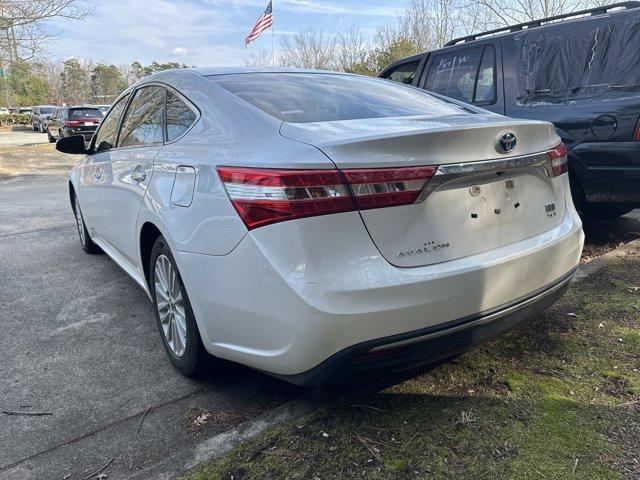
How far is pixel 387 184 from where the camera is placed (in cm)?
190

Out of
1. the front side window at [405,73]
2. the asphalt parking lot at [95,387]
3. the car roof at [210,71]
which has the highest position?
the front side window at [405,73]

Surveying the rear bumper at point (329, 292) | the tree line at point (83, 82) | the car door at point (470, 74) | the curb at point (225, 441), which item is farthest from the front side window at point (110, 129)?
the tree line at point (83, 82)

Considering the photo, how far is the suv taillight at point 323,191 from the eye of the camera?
6.07 feet

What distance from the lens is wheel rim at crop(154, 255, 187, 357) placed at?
2.69 metres

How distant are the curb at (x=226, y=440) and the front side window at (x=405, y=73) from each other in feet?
14.8

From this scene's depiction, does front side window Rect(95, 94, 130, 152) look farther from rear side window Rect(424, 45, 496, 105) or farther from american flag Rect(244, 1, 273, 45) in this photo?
american flag Rect(244, 1, 273, 45)

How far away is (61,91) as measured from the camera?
5931cm

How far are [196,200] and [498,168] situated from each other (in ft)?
4.23

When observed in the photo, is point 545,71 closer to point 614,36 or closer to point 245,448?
point 614,36

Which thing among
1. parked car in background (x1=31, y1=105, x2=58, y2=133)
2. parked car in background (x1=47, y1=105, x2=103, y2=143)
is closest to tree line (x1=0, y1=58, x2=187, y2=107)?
parked car in background (x1=31, y1=105, x2=58, y2=133)

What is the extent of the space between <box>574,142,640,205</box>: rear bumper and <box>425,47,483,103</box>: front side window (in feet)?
4.55

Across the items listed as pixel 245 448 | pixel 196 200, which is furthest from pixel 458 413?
pixel 196 200

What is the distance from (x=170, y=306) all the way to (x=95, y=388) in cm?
57

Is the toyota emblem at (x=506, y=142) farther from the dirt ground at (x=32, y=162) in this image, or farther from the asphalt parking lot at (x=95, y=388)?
the dirt ground at (x=32, y=162)
